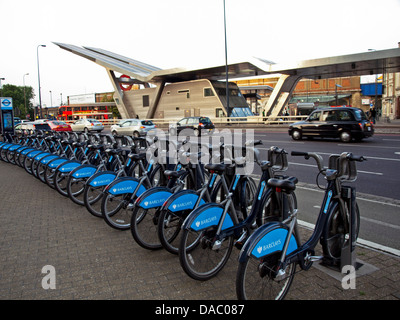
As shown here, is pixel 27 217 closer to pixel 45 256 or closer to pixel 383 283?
pixel 45 256

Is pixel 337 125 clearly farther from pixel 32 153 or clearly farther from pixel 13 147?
pixel 13 147

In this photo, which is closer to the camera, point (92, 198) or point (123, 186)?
point (123, 186)

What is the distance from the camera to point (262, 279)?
9.09ft

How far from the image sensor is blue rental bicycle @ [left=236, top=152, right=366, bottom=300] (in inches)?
102

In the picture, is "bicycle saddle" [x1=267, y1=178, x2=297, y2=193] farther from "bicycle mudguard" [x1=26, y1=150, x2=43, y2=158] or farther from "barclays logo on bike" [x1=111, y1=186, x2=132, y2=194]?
"bicycle mudguard" [x1=26, y1=150, x2=43, y2=158]

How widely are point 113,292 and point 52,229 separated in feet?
7.47

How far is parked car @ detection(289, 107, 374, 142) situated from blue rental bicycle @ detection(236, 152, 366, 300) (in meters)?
14.7

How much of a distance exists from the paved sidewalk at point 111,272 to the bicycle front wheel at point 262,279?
193 mm

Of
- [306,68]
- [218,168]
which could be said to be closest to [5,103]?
[218,168]

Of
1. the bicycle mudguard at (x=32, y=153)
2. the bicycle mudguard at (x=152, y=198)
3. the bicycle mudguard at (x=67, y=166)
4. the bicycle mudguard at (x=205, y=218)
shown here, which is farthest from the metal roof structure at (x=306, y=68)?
the bicycle mudguard at (x=205, y=218)

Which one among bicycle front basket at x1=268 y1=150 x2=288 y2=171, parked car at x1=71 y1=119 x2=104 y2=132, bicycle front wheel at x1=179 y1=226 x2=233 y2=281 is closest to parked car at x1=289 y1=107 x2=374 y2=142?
bicycle front basket at x1=268 y1=150 x2=288 y2=171

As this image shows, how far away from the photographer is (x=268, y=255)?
2633mm

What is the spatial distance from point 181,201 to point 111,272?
1.05 metres

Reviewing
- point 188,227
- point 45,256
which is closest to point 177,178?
point 188,227
